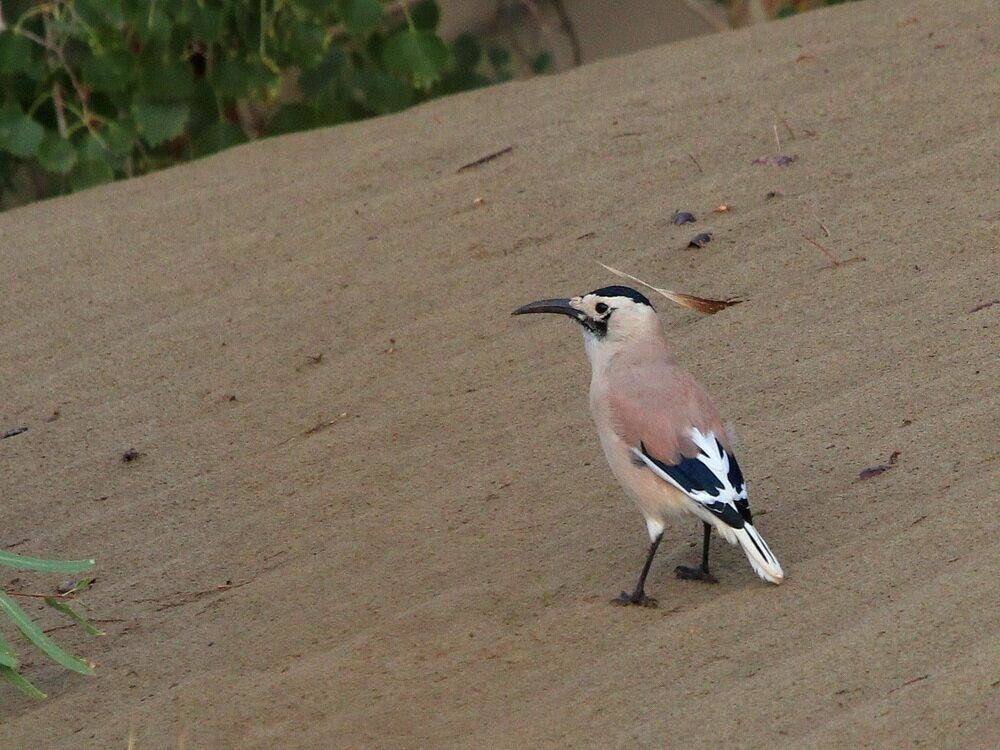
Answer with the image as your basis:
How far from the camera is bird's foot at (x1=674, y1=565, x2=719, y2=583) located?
13.4ft

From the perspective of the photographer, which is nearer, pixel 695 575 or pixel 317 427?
pixel 695 575

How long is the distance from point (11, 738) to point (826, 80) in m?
4.30

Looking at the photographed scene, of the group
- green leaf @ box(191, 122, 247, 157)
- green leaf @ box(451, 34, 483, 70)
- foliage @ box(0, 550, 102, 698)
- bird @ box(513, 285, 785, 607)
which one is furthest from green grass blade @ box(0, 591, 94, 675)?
green leaf @ box(451, 34, 483, 70)

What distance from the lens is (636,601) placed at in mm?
3951

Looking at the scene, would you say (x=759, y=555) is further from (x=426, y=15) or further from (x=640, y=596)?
(x=426, y=15)

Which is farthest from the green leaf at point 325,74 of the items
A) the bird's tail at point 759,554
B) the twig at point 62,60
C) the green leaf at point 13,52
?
the bird's tail at point 759,554

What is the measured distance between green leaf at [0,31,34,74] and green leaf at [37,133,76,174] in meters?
0.36

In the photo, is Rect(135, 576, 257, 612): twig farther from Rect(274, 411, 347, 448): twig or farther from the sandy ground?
Rect(274, 411, 347, 448): twig

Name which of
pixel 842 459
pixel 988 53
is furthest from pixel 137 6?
pixel 842 459

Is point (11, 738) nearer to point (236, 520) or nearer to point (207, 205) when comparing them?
point (236, 520)

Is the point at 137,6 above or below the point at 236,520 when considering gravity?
above

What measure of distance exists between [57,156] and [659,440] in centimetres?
430

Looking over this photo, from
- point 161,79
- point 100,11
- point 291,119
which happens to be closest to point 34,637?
→ point 100,11

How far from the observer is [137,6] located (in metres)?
6.99
